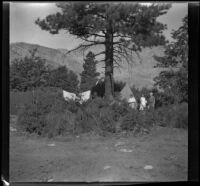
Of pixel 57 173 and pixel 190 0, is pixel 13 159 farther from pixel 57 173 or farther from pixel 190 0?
pixel 190 0

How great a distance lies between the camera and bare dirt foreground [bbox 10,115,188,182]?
7.74m

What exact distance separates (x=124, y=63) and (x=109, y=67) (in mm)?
311

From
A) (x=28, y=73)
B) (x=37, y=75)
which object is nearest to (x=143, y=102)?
(x=37, y=75)

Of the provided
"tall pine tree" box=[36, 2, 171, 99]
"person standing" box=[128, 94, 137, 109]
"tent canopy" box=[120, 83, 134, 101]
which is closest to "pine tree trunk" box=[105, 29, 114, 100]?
"tall pine tree" box=[36, 2, 171, 99]

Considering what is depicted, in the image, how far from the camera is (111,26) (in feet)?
26.5

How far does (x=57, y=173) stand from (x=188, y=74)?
3241mm

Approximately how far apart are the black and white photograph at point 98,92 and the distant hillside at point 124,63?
20 mm

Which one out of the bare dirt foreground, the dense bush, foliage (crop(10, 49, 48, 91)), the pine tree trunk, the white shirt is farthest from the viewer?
the white shirt

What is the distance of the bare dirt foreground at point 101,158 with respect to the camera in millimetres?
7742

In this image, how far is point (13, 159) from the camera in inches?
306

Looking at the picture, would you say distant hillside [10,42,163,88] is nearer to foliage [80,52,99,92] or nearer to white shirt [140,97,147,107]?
foliage [80,52,99,92]

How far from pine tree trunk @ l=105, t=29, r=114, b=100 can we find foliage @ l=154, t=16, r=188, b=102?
914 millimetres

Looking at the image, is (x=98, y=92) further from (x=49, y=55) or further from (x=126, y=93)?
(x=49, y=55)

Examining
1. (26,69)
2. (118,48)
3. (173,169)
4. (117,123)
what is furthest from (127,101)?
(26,69)
